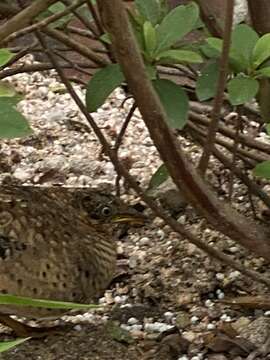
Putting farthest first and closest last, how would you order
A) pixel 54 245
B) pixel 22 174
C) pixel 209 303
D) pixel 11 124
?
pixel 22 174 → pixel 209 303 → pixel 54 245 → pixel 11 124

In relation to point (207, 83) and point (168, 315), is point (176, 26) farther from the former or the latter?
point (168, 315)

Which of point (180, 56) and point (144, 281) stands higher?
point (180, 56)

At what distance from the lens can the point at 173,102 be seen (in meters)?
2.39

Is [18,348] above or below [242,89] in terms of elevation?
below

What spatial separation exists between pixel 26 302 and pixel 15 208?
134 centimetres

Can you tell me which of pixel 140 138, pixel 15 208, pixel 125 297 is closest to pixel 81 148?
pixel 140 138

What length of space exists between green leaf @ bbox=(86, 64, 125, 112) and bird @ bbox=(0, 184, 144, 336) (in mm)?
460

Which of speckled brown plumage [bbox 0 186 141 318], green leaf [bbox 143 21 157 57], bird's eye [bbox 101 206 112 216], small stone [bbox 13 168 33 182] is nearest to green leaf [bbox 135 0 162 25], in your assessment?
green leaf [bbox 143 21 157 57]

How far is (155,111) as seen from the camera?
213 centimetres

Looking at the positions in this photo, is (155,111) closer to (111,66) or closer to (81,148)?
(111,66)

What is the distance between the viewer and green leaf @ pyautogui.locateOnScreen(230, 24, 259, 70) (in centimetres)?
235

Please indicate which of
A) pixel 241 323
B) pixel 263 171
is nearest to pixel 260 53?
→ pixel 263 171

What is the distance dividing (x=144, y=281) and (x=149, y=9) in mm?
916

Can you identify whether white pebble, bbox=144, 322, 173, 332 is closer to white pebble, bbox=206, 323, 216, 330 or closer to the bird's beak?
white pebble, bbox=206, 323, 216, 330
